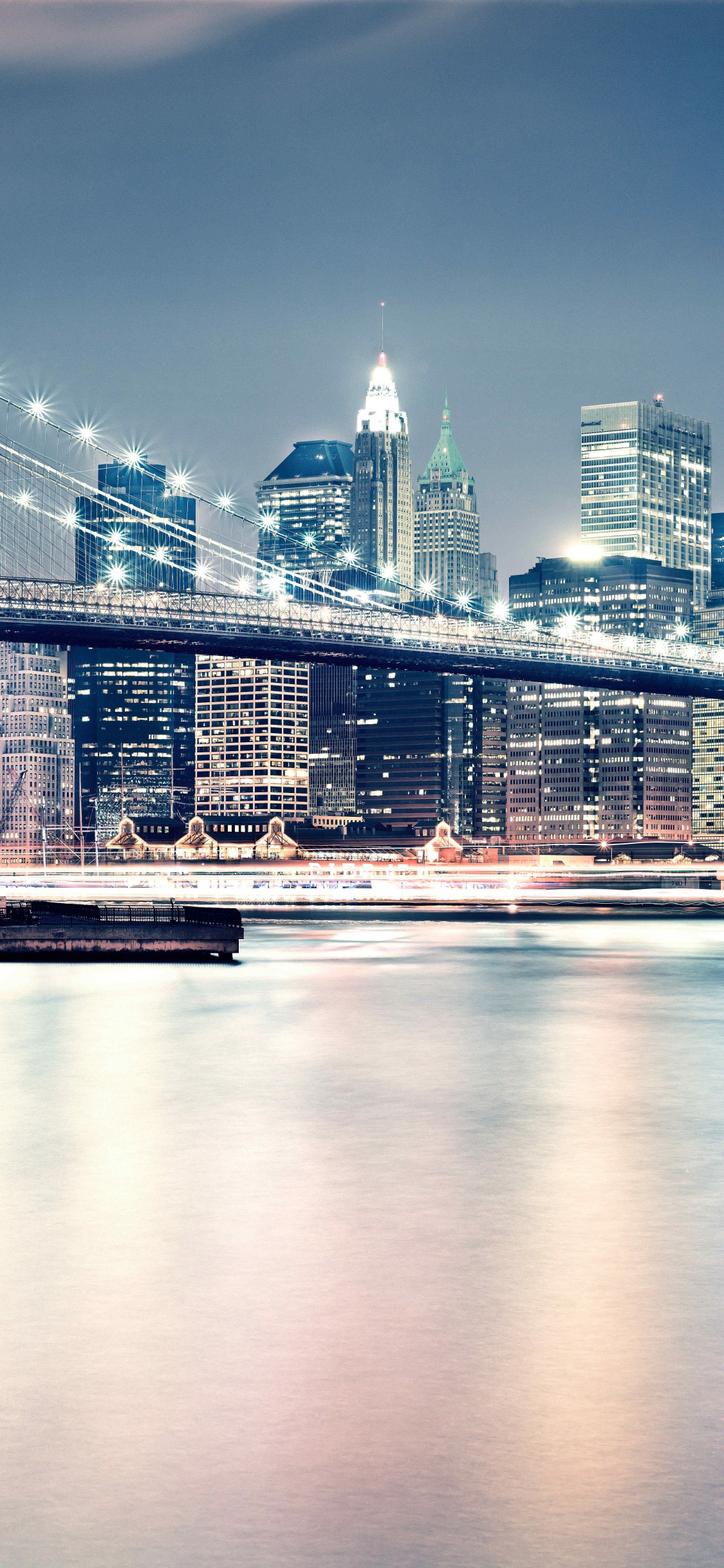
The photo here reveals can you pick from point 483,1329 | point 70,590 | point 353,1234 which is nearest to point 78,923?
point 353,1234

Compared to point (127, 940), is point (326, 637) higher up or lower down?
higher up

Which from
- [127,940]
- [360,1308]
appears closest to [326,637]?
[127,940]

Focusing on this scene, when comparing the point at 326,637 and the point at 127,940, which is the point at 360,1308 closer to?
the point at 127,940

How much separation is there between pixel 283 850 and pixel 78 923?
97710mm

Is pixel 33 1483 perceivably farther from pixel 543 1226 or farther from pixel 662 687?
pixel 662 687

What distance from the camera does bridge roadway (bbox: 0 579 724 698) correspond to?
283ft

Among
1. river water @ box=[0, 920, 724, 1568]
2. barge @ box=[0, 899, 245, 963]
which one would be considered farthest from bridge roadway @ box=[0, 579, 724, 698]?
river water @ box=[0, 920, 724, 1568]

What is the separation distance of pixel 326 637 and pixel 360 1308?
289 ft

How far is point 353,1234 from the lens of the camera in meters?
13.4

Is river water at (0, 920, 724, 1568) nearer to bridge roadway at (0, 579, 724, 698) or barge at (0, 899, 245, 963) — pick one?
barge at (0, 899, 245, 963)

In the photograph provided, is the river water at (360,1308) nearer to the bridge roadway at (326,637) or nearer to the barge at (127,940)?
the barge at (127,940)

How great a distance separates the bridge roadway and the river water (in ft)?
205

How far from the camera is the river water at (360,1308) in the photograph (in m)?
7.60

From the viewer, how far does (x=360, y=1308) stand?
1112 centimetres
